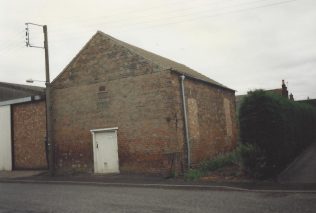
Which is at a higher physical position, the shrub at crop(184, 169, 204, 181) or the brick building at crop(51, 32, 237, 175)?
the brick building at crop(51, 32, 237, 175)

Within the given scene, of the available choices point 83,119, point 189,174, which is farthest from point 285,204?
point 83,119

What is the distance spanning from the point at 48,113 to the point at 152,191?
991 cm

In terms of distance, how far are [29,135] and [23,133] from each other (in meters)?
0.57

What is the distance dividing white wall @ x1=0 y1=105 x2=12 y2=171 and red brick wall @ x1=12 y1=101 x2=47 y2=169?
1.51 ft

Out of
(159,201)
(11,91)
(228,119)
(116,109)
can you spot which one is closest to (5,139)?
(11,91)

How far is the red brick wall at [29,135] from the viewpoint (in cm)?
2214

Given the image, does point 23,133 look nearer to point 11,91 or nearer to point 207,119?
point 11,91

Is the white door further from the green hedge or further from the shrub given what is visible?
the green hedge

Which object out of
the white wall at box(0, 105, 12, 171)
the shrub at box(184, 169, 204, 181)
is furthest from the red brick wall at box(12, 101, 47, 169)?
the shrub at box(184, 169, 204, 181)

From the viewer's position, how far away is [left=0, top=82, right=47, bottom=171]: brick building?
2223 centimetres

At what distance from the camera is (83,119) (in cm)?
2009

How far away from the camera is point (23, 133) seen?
2298cm

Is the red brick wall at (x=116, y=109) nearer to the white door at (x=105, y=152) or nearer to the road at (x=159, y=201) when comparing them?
the white door at (x=105, y=152)

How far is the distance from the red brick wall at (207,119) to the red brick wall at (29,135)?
9236 mm
